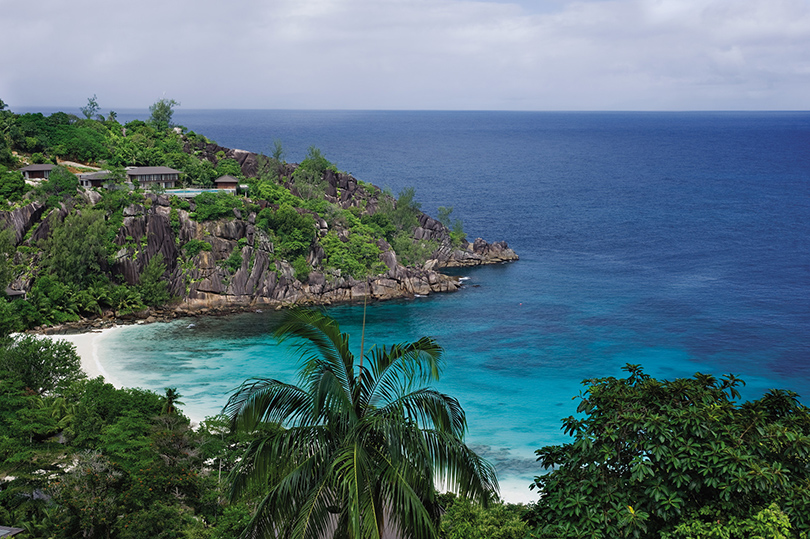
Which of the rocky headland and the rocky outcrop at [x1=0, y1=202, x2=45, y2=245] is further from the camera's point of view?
the rocky headland

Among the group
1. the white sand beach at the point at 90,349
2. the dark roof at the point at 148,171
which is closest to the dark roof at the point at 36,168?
the dark roof at the point at 148,171

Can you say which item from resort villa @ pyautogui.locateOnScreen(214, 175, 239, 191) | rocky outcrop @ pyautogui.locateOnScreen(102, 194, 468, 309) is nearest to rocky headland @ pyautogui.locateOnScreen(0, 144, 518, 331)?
rocky outcrop @ pyautogui.locateOnScreen(102, 194, 468, 309)

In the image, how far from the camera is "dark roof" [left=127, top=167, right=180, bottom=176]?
6656 centimetres

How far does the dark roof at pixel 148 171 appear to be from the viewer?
218 feet

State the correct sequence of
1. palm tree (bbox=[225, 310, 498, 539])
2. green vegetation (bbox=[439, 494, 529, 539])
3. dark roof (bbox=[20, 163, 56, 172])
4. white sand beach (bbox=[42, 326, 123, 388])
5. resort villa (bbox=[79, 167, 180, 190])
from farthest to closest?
resort villa (bbox=[79, 167, 180, 190]) < dark roof (bbox=[20, 163, 56, 172]) < white sand beach (bbox=[42, 326, 123, 388]) < green vegetation (bbox=[439, 494, 529, 539]) < palm tree (bbox=[225, 310, 498, 539])

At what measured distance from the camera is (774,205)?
4582 inches

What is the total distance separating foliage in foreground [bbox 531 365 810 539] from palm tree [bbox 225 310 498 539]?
6.49 feet

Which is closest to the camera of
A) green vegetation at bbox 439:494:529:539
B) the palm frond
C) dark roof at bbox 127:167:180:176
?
the palm frond

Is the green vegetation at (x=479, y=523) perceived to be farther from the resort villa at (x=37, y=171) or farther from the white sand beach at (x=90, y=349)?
the resort villa at (x=37, y=171)

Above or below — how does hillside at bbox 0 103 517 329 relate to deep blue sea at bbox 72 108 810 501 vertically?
above

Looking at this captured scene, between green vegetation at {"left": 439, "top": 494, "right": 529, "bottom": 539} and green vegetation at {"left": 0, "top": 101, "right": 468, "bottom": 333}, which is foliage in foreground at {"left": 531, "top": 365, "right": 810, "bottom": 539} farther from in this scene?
green vegetation at {"left": 0, "top": 101, "right": 468, "bottom": 333}

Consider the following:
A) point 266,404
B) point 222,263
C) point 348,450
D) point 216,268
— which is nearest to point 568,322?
point 222,263

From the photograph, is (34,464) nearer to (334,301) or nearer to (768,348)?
(334,301)

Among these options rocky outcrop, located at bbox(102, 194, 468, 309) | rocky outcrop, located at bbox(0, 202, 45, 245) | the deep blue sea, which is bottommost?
the deep blue sea
